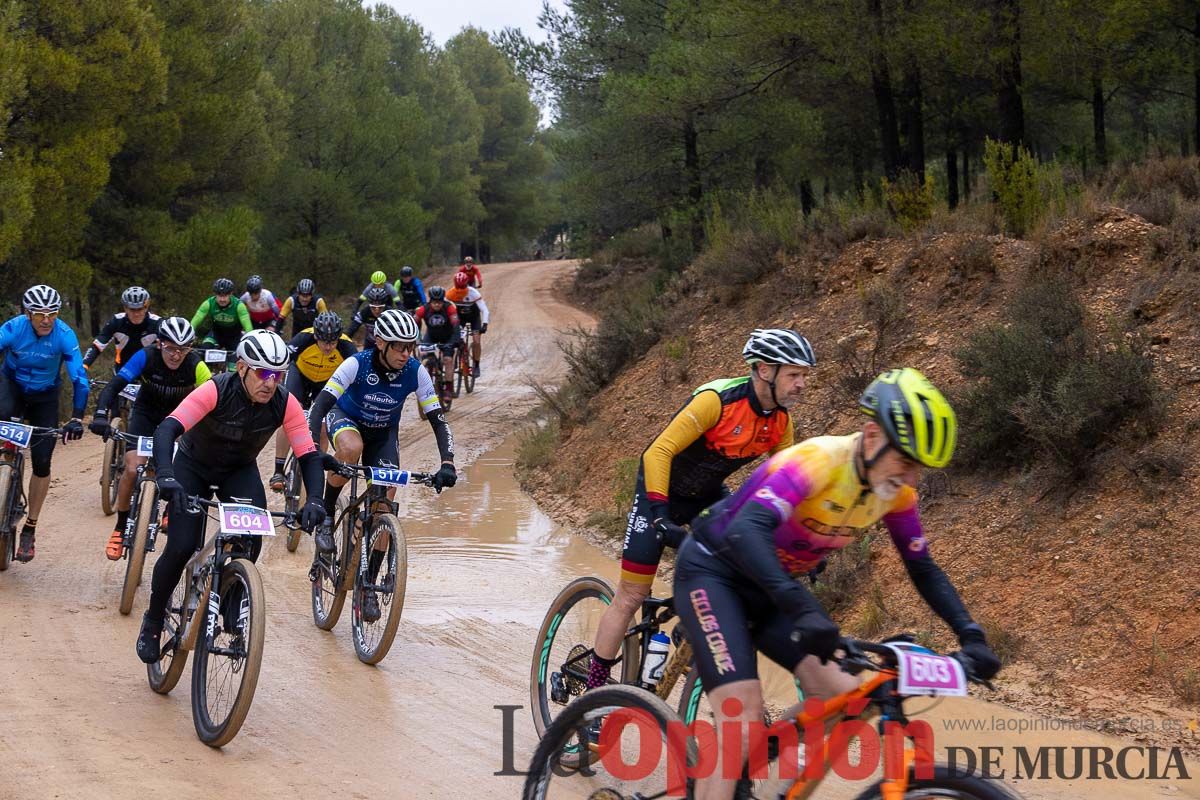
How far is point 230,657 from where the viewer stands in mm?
6227

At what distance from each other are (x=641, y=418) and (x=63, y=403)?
12.3 metres

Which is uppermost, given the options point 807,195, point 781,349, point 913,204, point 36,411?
point 807,195

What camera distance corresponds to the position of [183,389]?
10203mm

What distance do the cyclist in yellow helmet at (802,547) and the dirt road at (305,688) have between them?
1941mm

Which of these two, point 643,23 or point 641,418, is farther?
point 643,23

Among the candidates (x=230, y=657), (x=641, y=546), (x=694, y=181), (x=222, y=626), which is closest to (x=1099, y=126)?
(x=694, y=181)

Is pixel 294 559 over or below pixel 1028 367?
below

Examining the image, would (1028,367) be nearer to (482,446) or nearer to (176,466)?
(176,466)

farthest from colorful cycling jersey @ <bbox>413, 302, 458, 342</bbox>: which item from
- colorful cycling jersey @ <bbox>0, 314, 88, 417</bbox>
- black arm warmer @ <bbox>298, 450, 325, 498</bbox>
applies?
black arm warmer @ <bbox>298, 450, 325, 498</bbox>

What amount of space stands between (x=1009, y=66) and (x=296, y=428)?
13991mm

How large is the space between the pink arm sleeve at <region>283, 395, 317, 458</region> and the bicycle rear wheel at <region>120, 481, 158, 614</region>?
204 cm

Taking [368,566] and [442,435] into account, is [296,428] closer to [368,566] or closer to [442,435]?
[368,566]

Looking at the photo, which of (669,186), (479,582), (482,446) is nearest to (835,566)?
(479,582)

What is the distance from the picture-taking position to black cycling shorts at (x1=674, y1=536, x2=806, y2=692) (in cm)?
403
